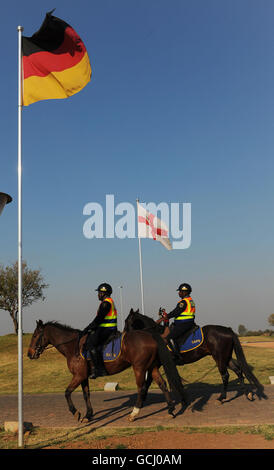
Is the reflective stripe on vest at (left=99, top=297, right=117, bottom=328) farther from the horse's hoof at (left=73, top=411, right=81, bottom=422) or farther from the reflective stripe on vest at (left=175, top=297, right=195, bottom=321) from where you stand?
the horse's hoof at (left=73, top=411, right=81, bottom=422)

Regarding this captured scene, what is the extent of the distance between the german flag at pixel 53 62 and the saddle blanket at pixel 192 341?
7.95 meters

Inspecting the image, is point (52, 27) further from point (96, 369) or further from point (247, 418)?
point (247, 418)

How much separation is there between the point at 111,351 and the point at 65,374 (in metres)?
10.8

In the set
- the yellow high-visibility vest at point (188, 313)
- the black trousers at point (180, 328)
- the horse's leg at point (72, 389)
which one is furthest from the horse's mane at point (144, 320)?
the horse's leg at point (72, 389)

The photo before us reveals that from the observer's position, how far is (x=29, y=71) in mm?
10227

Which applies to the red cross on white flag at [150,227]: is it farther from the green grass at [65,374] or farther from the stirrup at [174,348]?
the stirrup at [174,348]

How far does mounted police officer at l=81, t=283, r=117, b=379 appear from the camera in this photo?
436 inches

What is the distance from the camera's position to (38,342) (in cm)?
1189

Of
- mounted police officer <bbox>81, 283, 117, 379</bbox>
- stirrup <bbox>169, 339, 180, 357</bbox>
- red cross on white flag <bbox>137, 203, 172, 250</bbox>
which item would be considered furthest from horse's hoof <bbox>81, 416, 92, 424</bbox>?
red cross on white flag <bbox>137, 203, 172, 250</bbox>

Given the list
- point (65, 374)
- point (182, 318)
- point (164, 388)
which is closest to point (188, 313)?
point (182, 318)

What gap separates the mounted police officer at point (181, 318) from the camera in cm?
1248

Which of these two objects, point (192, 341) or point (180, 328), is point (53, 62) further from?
point (192, 341)
